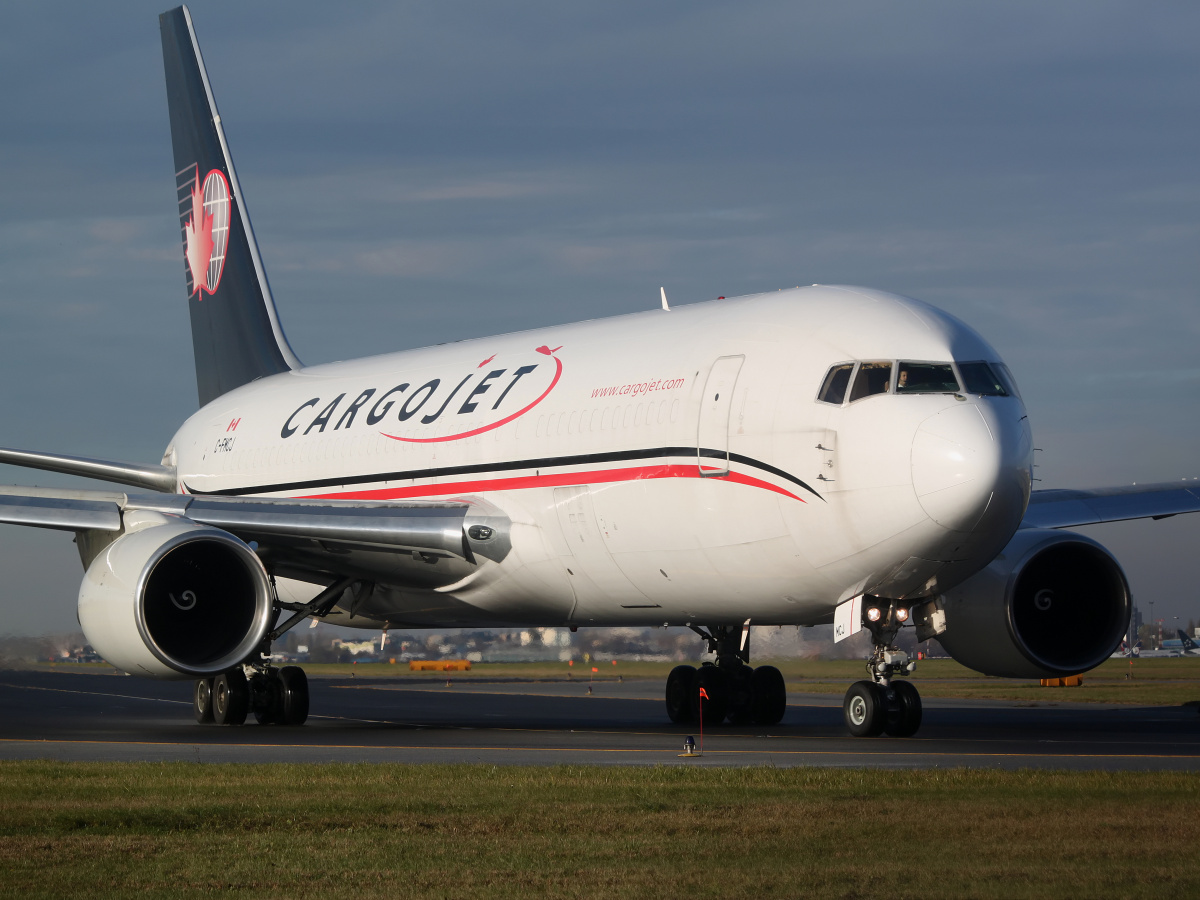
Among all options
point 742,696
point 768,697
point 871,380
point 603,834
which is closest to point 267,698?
point 742,696

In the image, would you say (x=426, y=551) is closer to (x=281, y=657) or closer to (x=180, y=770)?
(x=180, y=770)

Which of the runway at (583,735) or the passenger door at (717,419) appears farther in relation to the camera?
the passenger door at (717,419)

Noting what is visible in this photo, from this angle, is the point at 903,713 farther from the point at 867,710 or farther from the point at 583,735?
the point at 583,735

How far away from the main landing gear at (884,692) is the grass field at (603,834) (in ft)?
12.5

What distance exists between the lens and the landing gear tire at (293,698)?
19531 millimetres

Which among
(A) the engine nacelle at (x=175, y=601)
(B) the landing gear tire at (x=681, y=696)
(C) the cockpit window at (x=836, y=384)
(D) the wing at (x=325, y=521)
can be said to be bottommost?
(B) the landing gear tire at (x=681, y=696)

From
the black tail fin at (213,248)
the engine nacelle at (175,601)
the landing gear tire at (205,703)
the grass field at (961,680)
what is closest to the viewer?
the engine nacelle at (175,601)

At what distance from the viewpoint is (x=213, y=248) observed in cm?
2764

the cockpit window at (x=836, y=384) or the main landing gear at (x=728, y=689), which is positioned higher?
the cockpit window at (x=836, y=384)

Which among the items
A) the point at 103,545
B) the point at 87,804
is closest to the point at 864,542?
the point at 87,804

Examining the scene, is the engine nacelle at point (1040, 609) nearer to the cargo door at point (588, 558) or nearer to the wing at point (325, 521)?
the cargo door at point (588, 558)

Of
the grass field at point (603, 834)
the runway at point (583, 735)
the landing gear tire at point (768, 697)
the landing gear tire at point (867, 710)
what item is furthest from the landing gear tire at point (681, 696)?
the grass field at point (603, 834)

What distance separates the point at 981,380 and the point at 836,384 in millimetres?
1305

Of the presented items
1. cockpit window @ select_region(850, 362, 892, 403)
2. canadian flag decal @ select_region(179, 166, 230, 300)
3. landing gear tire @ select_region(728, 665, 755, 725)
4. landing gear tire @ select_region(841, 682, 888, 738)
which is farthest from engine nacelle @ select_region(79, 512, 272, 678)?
canadian flag decal @ select_region(179, 166, 230, 300)
